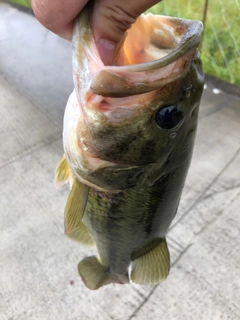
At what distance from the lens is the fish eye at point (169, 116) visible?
0.86 meters

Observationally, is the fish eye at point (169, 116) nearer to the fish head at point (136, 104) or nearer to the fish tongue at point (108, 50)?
the fish head at point (136, 104)

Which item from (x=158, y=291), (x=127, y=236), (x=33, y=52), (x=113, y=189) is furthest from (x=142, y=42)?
(x=33, y=52)

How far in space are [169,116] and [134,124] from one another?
3.3 inches

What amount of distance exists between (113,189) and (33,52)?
3.86 m

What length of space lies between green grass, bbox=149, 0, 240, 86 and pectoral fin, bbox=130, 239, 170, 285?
331cm

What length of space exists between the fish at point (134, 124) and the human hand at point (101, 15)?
0.03 m

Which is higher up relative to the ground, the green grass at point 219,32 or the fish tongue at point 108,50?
the fish tongue at point 108,50

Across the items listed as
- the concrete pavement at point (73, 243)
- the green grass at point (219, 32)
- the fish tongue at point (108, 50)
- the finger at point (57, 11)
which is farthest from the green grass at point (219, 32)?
the finger at point (57, 11)

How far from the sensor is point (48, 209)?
2539 mm

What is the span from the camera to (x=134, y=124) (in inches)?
34.4

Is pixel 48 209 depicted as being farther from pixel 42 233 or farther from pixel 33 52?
pixel 33 52

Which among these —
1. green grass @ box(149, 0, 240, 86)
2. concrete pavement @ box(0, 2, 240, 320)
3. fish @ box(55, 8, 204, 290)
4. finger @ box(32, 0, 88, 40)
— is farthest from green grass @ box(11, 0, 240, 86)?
finger @ box(32, 0, 88, 40)

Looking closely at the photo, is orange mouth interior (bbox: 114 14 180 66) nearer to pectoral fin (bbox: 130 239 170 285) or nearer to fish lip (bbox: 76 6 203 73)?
fish lip (bbox: 76 6 203 73)

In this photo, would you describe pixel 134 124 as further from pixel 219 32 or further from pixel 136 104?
pixel 219 32
